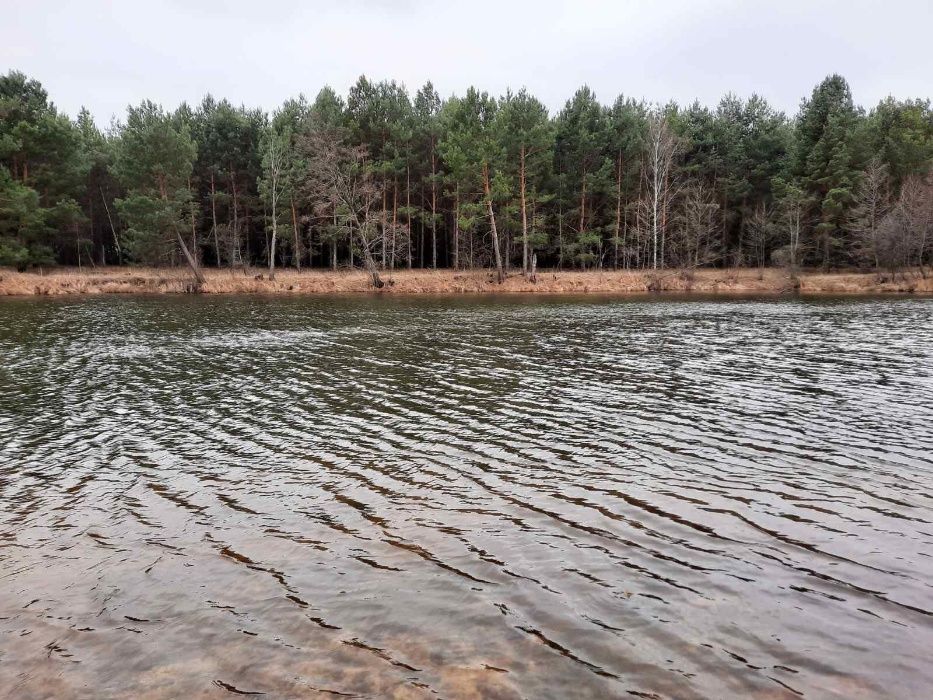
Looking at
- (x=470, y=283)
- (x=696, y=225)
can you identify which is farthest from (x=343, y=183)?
(x=696, y=225)

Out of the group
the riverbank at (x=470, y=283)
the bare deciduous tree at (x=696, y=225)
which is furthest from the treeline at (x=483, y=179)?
the riverbank at (x=470, y=283)

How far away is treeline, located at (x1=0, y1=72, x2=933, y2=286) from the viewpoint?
Answer: 56219mm

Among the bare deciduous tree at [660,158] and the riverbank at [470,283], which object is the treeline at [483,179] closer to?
the bare deciduous tree at [660,158]

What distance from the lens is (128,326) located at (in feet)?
103

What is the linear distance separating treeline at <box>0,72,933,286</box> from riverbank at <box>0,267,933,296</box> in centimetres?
224

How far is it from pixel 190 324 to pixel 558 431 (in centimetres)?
2658

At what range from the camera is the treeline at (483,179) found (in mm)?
56219

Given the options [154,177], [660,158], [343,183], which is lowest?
[343,183]

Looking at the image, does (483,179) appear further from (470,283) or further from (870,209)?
(870,209)

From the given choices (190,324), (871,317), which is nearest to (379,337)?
(190,324)

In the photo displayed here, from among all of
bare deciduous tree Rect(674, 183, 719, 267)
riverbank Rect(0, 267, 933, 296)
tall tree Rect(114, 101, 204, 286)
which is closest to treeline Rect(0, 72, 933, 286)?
tall tree Rect(114, 101, 204, 286)

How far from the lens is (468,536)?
297 inches

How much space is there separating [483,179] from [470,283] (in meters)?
10.2

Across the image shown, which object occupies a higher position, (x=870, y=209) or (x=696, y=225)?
(x=870, y=209)
